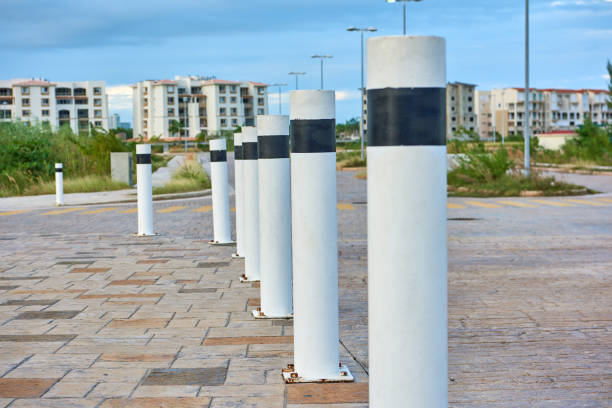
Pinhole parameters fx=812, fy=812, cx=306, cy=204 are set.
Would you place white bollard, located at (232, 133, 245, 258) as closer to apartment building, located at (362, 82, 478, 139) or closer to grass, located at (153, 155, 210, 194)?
grass, located at (153, 155, 210, 194)

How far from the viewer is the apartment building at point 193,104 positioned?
169 m

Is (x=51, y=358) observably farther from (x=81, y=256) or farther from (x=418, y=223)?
(x=81, y=256)

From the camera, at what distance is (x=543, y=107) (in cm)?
18562

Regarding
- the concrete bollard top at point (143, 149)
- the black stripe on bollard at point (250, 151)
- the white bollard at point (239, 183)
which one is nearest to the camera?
the black stripe on bollard at point (250, 151)

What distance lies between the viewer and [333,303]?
14.7ft

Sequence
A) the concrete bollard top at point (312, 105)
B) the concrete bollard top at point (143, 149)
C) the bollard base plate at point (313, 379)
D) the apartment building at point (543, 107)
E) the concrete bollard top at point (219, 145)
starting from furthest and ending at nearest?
the apartment building at point (543, 107)
the concrete bollard top at point (143, 149)
the concrete bollard top at point (219, 145)
the concrete bollard top at point (312, 105)
the bollard base plate at point (313, 379)


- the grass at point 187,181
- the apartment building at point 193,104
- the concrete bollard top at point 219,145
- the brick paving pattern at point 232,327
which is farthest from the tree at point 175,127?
the concrete bollard top at point 219,145

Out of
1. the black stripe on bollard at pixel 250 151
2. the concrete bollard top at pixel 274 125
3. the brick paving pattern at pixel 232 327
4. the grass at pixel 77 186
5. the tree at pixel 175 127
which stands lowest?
the brick paving pattern at pixel 232 327

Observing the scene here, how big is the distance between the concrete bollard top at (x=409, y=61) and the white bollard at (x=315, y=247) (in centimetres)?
188

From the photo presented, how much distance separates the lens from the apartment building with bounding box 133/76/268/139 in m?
169

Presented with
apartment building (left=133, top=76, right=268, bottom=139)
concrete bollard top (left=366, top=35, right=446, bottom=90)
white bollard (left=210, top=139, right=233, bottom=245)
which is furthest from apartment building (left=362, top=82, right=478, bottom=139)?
concrete bollard top (left=366, top=35, right=446, bottom=90)

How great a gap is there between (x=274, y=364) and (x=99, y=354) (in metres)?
1.14

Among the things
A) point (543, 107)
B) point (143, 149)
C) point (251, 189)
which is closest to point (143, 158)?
point (143, 149)

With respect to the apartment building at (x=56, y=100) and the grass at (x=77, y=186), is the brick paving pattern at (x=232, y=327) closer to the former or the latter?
the grass at (x=77, y=186)
